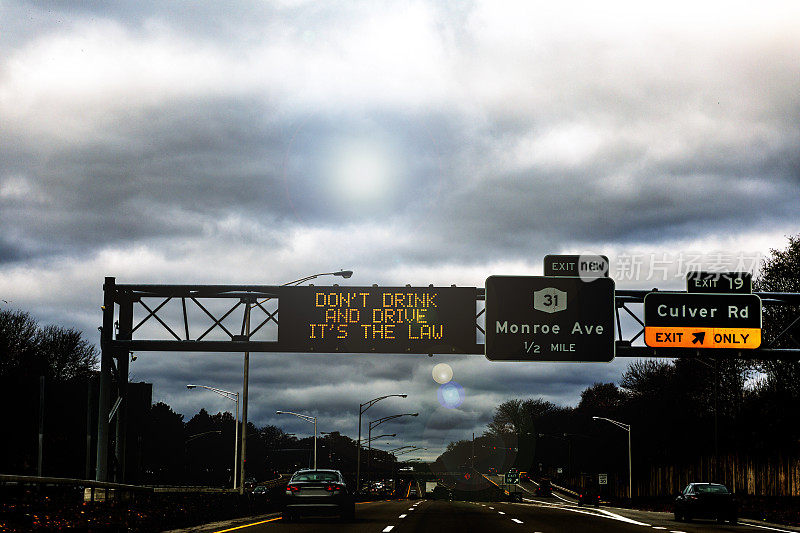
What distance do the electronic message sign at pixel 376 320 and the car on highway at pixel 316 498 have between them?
4.21m

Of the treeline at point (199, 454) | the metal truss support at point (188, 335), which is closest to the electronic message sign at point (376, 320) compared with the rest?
the metal truss support at point (188, 335)

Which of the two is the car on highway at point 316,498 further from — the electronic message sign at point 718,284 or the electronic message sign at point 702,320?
the electronic message sign at point 718,284

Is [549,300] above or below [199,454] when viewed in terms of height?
above

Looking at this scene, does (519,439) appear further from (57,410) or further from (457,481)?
(57,410)

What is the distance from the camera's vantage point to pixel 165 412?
152625mm

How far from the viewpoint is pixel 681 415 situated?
92812 millimetres

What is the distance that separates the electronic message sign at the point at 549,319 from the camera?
27.6m

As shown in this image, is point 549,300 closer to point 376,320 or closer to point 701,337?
point 701,337

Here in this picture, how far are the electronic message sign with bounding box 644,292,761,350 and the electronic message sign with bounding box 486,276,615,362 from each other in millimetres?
1533

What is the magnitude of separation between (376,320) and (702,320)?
10.1 meters

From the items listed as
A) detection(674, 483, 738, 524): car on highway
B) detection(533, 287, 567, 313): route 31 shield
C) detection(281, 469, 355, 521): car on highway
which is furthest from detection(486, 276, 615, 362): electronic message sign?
detection(674, 483, 738, 524): car on highway

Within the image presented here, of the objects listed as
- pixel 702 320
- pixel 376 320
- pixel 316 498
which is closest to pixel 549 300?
pixel 702 320

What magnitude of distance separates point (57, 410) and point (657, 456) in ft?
177

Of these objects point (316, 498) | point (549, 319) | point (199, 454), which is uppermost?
point (549, 319)
